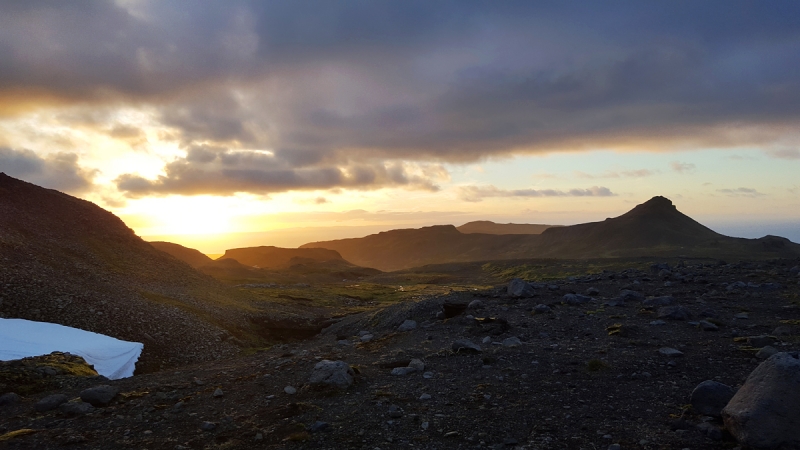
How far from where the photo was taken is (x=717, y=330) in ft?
69.0

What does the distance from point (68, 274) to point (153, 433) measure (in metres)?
33.9

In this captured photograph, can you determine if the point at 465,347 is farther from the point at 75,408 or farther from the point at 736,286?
the point at 736,286

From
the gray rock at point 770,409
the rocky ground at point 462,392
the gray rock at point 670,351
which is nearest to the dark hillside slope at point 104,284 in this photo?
the rocky ground at point 462,392

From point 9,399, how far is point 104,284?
25.7 meters

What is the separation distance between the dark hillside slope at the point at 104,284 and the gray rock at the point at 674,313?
28.4m

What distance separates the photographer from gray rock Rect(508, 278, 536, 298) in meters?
32.5

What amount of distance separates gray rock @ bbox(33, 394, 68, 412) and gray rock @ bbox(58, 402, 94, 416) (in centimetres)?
91

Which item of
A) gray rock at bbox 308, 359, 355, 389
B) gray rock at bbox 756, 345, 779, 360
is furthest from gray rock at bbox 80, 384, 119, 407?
gray rock at bbox 756, 345, 779, 360

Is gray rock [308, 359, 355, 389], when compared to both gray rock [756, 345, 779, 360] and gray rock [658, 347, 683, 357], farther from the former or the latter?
gray rock [756, 345, 779, 360]

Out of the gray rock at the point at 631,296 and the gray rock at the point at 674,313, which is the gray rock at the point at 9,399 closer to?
the gray rock at the point at 674,313

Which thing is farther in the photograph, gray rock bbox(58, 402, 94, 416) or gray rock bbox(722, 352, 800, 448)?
gray rock bbox(58, 402, 94, 416)

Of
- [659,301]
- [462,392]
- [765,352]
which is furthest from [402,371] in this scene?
[659,301]

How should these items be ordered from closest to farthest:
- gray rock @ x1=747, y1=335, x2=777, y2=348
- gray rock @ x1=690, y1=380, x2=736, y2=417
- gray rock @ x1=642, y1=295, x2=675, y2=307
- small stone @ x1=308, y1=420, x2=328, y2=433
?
gray rock @ x1=690, y1=380, x2=736, y2=417 < small stone @ x1=308, y1=420, x2=328, y2=433 < gray rock @ x1=747, y1=335, x2=777, y2=348 < gray rock @ x1=642, y1=295, x2=675, y2=307

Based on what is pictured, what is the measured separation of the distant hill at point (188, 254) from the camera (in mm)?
149375
